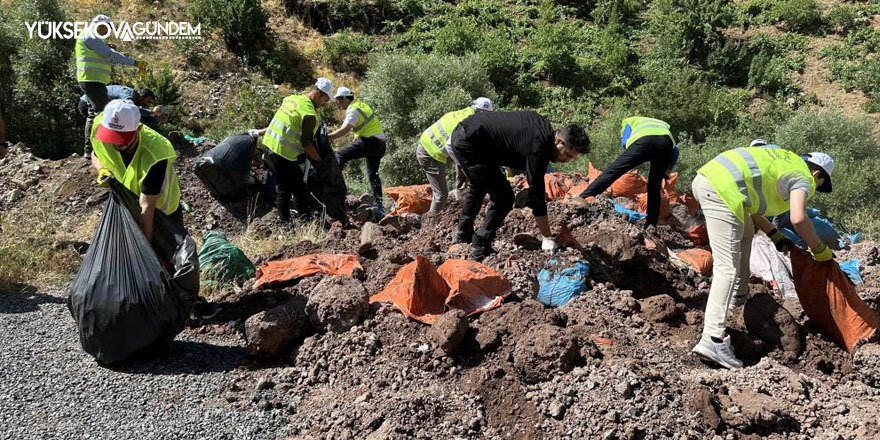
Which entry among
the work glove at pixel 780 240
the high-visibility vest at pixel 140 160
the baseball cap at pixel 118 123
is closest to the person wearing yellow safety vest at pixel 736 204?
the work glove at pixel 780 240

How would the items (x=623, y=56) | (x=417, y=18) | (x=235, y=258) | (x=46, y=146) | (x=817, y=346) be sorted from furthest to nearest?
1. (x=417, y=18)
2. (x=623, y=56)
3. (x=46, y=146)
4. (x=235, y=258)
5. (x=817, y=346)

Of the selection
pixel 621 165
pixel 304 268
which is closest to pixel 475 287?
pixel 304 268

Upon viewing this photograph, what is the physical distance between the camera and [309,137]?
5652mm

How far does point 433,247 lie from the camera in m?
4.88

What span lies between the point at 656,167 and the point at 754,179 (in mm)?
1958

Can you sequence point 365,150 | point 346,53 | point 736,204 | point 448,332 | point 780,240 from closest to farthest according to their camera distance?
point 448,332, point 736,204, point 780,240, point 365,150, point 346,53

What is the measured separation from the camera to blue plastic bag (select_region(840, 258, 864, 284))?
5.04 m

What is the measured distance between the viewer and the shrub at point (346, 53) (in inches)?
582

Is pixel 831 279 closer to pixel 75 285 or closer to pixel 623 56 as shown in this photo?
pixel 75 285

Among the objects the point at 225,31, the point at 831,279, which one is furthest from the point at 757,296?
the point at 225,31

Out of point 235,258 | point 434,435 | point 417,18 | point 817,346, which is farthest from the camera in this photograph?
point 417,18

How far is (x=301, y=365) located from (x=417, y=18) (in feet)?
44.7


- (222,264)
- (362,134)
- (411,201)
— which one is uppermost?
(362,134)

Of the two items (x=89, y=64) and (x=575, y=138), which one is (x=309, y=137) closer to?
(x=89, y=64)
